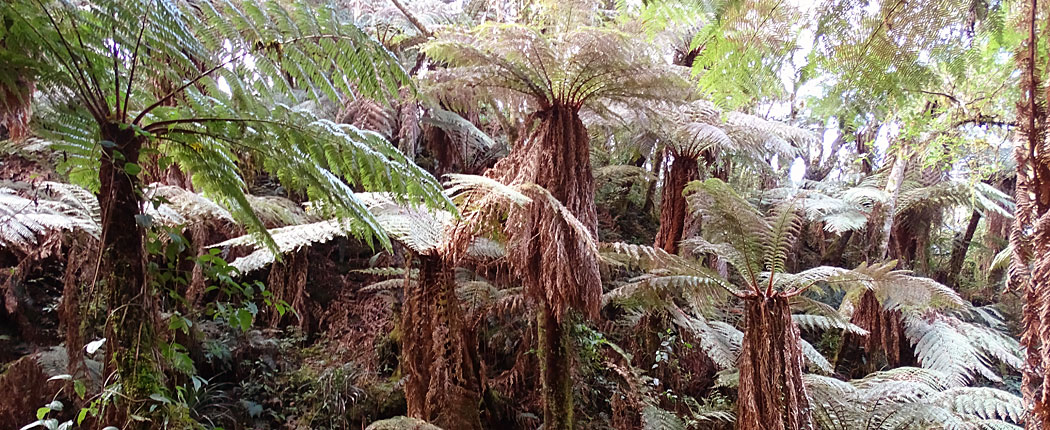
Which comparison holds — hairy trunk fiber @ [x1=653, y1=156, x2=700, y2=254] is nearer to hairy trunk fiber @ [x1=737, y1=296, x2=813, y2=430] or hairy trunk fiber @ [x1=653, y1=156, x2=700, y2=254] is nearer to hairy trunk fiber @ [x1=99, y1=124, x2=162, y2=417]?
hairy trunk fiber @ [x1=737, y1=296, x2=813, y2=430]

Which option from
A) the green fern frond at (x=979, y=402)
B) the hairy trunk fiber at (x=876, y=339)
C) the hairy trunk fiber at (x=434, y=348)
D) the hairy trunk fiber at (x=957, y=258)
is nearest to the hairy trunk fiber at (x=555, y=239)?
the hairy trunk fiber at (x=434, y=348)

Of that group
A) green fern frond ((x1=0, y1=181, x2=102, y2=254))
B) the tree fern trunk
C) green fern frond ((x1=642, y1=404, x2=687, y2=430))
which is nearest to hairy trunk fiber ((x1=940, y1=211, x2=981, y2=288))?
green fern frond ((x1=642, y1=404, x2=687, y2=430))

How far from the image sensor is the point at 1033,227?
5.33 feet

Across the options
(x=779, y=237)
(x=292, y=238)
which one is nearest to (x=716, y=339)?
(x=779, y=237)

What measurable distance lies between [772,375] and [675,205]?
1.62m

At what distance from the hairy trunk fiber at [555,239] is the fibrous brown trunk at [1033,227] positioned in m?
1.53

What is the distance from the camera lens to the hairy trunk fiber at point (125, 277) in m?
1.11

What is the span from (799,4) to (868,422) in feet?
8.30

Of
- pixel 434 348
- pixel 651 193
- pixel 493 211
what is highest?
pixel 651 193

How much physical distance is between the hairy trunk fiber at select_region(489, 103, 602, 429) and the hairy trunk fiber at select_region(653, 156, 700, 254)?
53.1 inches

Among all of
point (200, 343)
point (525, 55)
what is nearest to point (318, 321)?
point (200, 343)

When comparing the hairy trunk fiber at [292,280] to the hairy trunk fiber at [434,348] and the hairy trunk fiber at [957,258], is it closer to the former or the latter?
the hairy trunk fiber at [434,348]

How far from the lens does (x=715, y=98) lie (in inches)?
68.9

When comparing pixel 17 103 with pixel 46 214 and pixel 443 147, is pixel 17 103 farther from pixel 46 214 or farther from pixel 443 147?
pixel 443 147
